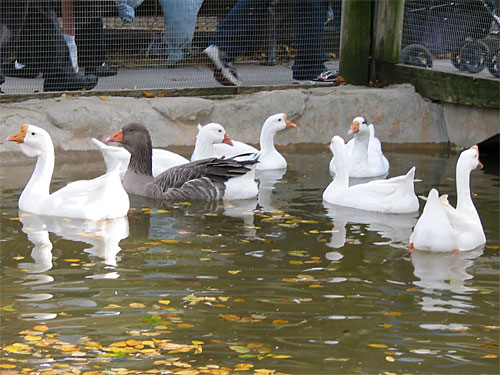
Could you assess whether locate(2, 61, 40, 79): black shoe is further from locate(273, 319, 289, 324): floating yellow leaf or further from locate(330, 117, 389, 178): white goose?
locate(273, 319, 289, 324): floating yellow leaf

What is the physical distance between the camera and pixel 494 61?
12008 mm

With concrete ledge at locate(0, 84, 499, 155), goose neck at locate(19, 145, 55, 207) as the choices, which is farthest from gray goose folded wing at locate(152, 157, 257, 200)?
concrete ledge at locate(0, 84, 499, 155)

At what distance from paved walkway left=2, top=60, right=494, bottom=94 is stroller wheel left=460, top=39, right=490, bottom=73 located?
14 centimetres

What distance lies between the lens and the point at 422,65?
13.1 metres

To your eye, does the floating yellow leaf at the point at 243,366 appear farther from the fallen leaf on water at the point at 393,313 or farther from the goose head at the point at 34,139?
the goose head at the point at 34,139

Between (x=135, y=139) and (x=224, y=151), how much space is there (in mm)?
1444

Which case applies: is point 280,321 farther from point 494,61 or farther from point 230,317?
point 494,61

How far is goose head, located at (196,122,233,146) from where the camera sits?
10.2 meters

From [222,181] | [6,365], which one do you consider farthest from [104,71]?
[6,365]

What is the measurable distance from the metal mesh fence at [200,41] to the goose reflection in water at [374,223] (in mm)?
4073

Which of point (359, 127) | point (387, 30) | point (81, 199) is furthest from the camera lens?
point (387, 30)

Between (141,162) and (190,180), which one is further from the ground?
(141,162)

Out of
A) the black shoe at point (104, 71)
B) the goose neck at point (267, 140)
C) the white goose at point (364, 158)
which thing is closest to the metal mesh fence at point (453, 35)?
the white goose at point (364, 158)

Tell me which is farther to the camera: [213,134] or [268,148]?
[268,148]
